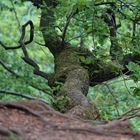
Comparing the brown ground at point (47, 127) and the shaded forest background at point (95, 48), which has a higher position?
the brown ground at point (47, 127)

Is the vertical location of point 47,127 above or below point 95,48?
above

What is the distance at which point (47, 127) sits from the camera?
3619 mm

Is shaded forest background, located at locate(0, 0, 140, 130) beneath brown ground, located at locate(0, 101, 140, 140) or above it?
beneath

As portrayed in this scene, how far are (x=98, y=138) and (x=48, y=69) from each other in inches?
445

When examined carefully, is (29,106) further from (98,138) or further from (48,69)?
(48,69)

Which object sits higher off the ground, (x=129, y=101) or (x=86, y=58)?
(x=86, y=58)

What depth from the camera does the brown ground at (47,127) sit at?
3.35 meters

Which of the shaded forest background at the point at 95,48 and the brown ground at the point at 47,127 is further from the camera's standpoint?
the shaded forest background at the point at 95,48

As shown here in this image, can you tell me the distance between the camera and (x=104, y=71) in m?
7.00

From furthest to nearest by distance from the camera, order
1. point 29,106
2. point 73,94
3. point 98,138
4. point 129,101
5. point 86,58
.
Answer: point 129,101 < point 86,58 < point 73,94 < point 29,106 < point 98,138

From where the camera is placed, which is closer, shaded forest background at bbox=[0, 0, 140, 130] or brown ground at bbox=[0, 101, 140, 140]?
brown ground at bbox=[0, 101, 140, 140]

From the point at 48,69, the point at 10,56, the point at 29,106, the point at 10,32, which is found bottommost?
the point at 48,69

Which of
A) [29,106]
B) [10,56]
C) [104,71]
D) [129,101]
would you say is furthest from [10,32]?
[29,106]

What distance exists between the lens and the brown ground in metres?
3.35
